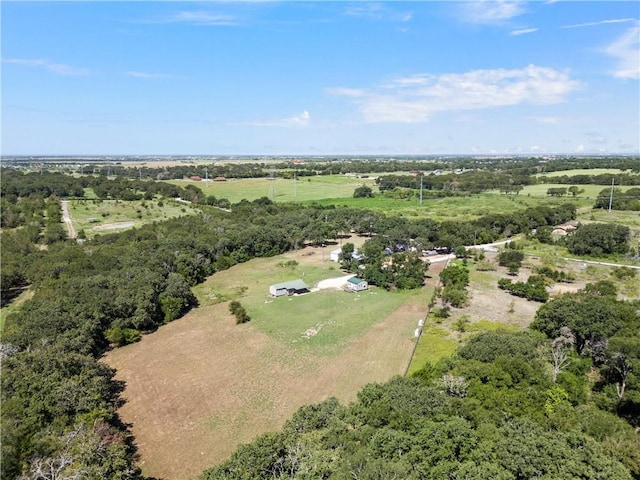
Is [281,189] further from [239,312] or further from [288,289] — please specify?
[239,312]

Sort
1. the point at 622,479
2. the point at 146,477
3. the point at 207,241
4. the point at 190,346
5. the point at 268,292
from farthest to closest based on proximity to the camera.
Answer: the point at 207,241 → the point at 268,292 → the point at 190,346 → the point at 146,477 → the point at 622,479

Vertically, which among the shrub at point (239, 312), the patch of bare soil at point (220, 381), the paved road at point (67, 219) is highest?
the paved road at point (67, 219)

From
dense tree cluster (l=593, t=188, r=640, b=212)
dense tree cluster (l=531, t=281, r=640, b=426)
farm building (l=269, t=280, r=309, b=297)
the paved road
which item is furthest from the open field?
dense tree cluster (l=531, t=281, r=640, b=426)

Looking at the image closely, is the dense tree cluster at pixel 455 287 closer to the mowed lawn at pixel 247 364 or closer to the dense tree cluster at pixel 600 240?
the mowed lawn at pixel 247 364

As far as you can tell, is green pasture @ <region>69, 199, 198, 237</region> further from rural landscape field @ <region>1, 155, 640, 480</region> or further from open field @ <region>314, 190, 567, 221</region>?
open field @ <region>314, 190, 567, 221</region>

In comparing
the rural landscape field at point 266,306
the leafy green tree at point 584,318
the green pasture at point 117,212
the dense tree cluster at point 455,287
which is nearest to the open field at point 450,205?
the rural landscape field at point 266,306

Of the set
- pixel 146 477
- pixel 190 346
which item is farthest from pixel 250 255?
pixel 146 477

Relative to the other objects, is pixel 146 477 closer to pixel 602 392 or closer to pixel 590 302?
pixel 602 392

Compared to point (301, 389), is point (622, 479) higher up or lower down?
higher up
